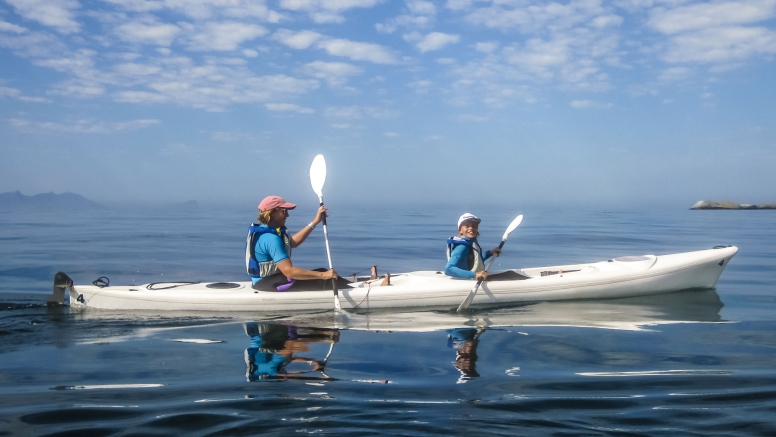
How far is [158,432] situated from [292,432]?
2.30 feet

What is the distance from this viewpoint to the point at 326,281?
279 inches

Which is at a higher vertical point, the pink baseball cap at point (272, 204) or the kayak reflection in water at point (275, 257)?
the pink baseball cap at point (272, 204)

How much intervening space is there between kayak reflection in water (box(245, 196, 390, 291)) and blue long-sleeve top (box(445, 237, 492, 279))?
135cm

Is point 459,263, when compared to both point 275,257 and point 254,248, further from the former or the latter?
point 254,248

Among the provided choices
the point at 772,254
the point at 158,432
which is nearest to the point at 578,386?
the point at 158,432

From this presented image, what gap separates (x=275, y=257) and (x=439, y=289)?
6.64ft

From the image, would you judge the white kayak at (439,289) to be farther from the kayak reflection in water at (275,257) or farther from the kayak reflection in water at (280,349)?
the kayak reflection in water at (280,349)

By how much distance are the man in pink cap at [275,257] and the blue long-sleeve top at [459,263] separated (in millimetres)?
1485

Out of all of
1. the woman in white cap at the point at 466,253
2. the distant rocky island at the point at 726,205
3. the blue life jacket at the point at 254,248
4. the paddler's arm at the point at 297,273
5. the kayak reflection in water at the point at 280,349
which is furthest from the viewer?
the distant rocky island at the point at 726,205

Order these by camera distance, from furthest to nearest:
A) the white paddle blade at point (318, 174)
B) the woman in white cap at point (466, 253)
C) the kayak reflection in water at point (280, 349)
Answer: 1. the white paddle blade at point (318, 174)
2. the woman in white cap at point (466, 253)
3. the kayak reflection in water at point (280, 349)

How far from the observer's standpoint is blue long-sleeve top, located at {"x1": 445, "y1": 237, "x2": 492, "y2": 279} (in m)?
7.30

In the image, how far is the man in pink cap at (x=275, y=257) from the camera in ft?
21.5

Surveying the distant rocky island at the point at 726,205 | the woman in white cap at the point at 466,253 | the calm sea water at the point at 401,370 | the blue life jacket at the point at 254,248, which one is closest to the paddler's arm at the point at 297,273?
the blue life jacket at the point at 254,248

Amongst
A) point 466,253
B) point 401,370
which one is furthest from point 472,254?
point 401,370
